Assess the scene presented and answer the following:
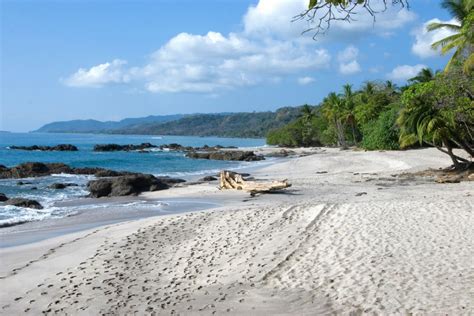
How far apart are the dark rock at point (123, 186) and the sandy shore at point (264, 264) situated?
332 inches

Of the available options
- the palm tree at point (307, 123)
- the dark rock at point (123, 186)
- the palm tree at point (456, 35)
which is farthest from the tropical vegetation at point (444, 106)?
the palm tree at point (307, 123)

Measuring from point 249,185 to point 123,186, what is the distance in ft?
21.3

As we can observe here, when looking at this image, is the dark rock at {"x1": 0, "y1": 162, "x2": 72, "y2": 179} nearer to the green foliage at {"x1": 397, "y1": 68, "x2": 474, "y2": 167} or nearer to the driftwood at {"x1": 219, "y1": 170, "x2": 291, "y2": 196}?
the driftwood at {"x1": 219, "y1": 170, "x2": 291, "y2": 196}

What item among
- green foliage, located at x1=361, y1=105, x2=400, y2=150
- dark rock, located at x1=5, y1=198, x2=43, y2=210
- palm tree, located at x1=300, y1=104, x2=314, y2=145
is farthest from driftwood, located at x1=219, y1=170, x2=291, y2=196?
palm tree, located at x1=300, y1=104, x2=314, y2=145

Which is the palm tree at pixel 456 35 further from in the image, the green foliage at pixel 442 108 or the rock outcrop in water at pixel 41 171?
the rock outcrop in water at pixel 41 171

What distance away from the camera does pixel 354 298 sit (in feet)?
22.0

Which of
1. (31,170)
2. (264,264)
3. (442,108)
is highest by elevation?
(442,108)

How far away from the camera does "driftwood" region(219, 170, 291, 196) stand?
19156mm

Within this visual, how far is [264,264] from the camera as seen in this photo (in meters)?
8.59

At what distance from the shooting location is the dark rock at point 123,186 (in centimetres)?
2211

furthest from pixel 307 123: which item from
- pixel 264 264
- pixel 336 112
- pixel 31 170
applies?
pixel 264 264

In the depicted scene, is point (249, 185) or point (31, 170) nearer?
point (249, 185)

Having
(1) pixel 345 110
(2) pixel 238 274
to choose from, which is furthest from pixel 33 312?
(1) pixel 345 110

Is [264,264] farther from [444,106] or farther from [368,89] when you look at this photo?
[368,89]
